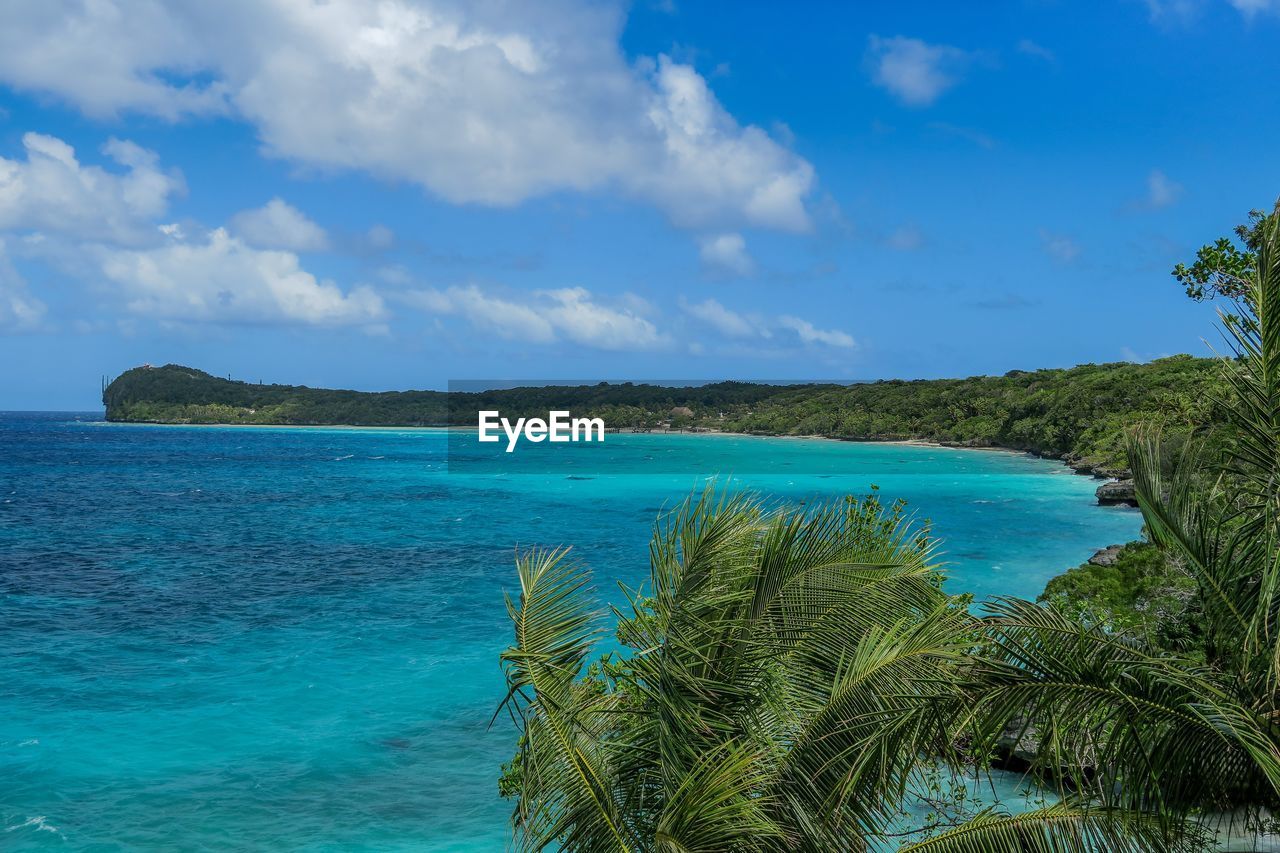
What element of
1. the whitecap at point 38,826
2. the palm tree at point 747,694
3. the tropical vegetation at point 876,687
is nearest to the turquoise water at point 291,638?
the whitecap at point 38,826

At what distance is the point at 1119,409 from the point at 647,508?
2130 inches

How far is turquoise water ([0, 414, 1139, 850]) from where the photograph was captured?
52.4 ft

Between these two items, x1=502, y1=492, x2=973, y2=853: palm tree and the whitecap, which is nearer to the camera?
x1=502, y1=492, x2=973, y2=853: palm tree

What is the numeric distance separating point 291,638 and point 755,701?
24535 mm

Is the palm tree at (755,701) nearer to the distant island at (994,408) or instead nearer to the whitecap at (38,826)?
the whitecap at (38,826)

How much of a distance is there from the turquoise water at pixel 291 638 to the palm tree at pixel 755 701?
30.0 feet

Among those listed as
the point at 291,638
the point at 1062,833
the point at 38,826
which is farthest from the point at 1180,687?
the point at 291,638

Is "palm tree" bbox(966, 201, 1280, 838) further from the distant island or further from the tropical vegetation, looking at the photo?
the distant island

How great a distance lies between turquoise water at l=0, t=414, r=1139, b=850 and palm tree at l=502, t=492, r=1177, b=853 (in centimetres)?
914

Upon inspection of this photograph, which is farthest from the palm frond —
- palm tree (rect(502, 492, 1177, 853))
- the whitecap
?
the whitecap

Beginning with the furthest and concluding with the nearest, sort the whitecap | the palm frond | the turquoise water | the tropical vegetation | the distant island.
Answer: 1. the distant island
2. the turquoise water
3. the whitecap
4. the tropical vegetation
5. the palm frond

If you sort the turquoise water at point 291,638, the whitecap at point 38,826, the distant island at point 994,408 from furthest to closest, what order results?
the distant island at point 994,408 → the turquoise water at point 291,638 → the whitecap at point 38,826

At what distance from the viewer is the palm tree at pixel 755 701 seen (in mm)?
5777

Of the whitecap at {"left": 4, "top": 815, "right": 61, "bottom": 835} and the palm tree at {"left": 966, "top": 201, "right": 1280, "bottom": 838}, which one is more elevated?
the palm tree at {"left": 966, "top": 201, "right": 1280, "bottom": 838}
